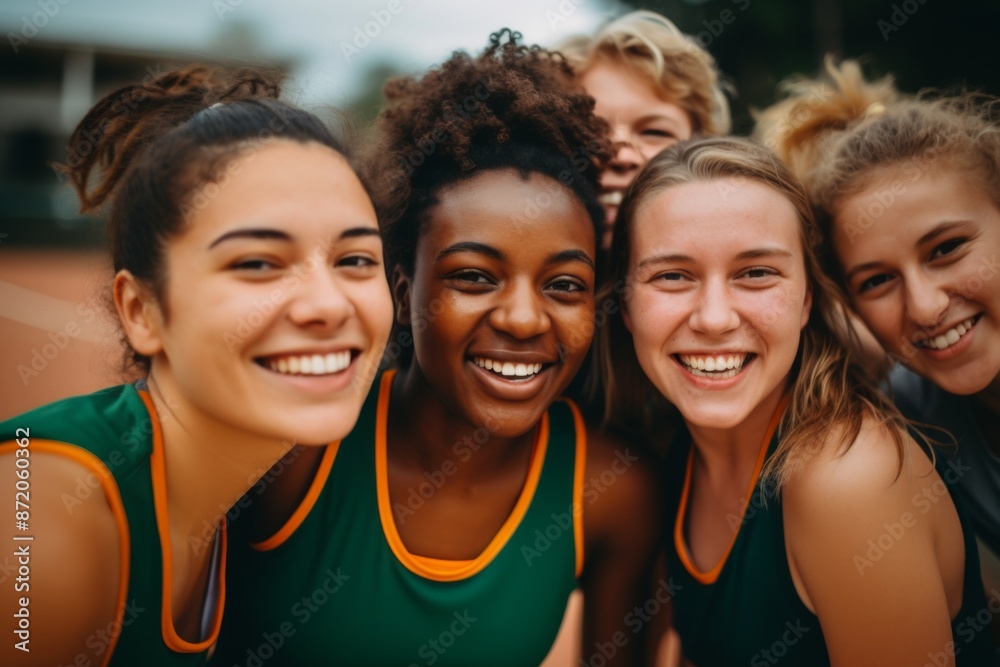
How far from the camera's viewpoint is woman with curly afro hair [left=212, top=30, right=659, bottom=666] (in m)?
2.52

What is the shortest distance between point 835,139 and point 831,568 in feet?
5.76

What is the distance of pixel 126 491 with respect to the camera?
1992mm

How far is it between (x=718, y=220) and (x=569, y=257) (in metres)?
0.51

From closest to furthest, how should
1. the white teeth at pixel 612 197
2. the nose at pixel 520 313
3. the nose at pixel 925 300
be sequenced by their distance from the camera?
the nose at pixel 520 313 < the nose at pixel 925 300 < the white teeth at pixel 612 197

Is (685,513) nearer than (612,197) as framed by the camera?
Yes

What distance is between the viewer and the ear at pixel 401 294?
2703 mm

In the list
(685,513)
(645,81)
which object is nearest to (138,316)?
(685,513)

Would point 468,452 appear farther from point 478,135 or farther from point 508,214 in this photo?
point 478,135

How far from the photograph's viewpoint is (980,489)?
3.20 m

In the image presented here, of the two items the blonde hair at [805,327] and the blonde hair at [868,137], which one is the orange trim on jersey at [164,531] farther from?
the blonde hair at [868,137]

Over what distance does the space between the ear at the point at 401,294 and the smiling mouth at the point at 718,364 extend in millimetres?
976

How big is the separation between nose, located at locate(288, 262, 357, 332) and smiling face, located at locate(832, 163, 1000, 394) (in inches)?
75.4

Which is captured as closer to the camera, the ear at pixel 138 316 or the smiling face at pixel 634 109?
the ear at pixel 138 316

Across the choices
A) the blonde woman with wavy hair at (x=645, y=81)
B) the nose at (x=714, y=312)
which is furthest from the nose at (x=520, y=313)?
the blonde woman with wavy hair at (x=645, y=81)
